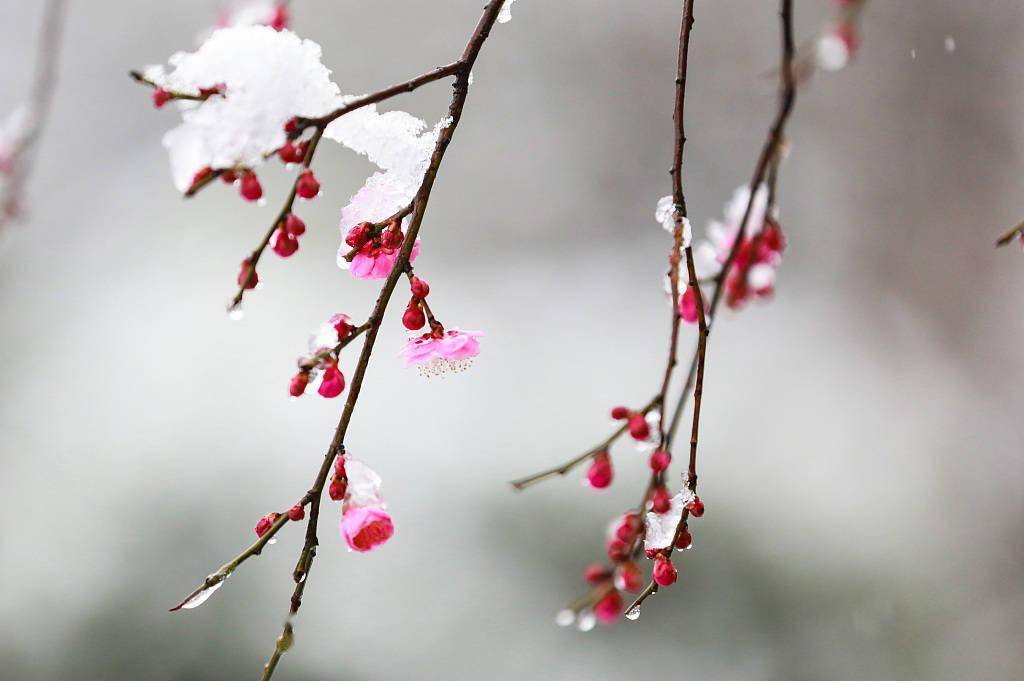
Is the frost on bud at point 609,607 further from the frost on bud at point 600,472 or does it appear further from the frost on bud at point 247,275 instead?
the frost on bud at point 247,275

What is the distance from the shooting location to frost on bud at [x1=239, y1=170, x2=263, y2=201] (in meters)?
0.56

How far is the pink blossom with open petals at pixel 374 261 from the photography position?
0.64 metres

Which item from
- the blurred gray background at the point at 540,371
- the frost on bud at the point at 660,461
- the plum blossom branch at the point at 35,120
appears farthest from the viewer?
the blurred gray background at the point at 540,371

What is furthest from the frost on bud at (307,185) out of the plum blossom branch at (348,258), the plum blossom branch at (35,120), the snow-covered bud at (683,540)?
the plum blossom branch at (35,120)

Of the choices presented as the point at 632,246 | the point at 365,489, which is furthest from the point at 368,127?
the point at 632,246

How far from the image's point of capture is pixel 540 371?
2.65 metres

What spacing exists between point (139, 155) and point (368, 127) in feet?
8.81

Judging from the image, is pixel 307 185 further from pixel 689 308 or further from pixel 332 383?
pixel 689 308

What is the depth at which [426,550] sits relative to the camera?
2.21 meters

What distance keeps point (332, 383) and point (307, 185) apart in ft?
0.45

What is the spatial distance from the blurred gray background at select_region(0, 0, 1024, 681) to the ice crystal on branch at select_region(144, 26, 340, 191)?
1711 millimetres

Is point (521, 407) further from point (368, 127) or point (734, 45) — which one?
point (368, 127)

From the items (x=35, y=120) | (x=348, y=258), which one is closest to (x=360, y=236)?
(x=348, y=258)

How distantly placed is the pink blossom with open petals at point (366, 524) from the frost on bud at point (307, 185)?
223 millimetres
